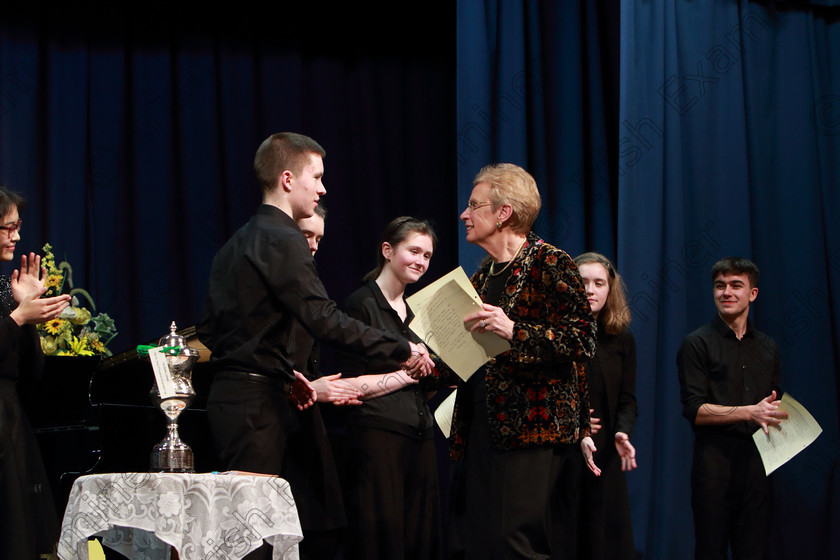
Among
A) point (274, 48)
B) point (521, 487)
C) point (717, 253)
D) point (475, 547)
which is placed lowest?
point (475, 547)

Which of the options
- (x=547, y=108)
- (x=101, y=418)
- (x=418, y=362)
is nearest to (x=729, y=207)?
(x=547, y=108)

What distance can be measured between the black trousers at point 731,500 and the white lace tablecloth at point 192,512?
2.24 metres

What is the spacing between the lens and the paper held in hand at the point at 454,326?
2.78 metres

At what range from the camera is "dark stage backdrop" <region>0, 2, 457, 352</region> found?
16.9ft

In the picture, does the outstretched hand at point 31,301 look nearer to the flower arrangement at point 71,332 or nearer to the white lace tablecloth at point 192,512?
the flower arrangement at point 71,332

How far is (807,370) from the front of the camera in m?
5.41

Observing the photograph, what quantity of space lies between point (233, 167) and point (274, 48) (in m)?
0.82

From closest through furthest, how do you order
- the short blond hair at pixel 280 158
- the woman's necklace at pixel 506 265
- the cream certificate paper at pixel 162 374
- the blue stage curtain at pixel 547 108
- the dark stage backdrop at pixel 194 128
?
the cream certificate paper at pixel 162 374 → the woman's necklace at pixel 506 265 → the short blond hair at pixel 280 158 → the dark stage backdrop at pixel 194 128 → the blue stage curtain at pixel 547 108

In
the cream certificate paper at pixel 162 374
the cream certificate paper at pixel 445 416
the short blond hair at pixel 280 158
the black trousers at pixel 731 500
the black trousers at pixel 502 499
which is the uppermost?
the short blond hair at pixel 280 158

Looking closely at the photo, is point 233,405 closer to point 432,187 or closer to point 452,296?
point 452,296

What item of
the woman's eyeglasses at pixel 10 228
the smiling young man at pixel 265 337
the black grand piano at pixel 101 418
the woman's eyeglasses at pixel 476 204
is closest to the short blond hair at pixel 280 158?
the smiling young man at pixel 265 337

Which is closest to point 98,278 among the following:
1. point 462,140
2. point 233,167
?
point 233,167

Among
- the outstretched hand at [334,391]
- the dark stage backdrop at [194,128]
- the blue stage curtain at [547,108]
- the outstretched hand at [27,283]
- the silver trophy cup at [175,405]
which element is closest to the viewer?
the silver trophy cup at [175,405]

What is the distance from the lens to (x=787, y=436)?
4.02 meters
